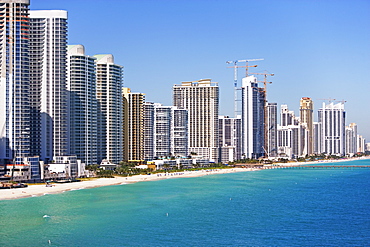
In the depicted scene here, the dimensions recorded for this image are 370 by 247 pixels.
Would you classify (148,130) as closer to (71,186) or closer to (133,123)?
(133,123)

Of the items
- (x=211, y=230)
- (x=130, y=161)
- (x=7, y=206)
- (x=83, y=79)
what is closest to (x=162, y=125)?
(x=130, y=161)

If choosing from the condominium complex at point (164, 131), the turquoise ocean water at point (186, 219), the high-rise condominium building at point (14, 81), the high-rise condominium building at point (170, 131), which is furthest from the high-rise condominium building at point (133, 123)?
the turquoise ocean water at point (186, 219)

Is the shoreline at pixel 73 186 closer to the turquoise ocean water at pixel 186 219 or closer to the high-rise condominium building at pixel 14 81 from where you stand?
the turquoise ocean water at pixel 186 219

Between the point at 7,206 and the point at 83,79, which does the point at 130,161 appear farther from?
the point at 7,206

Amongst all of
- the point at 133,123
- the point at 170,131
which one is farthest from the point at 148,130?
the point at 170,131

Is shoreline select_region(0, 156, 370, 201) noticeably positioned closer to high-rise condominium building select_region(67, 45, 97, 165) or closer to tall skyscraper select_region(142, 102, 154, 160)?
high-rise condominium building select_region(67, 45, 97, 165)
